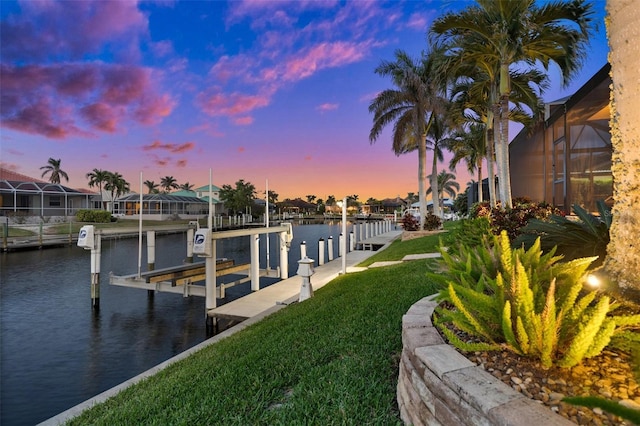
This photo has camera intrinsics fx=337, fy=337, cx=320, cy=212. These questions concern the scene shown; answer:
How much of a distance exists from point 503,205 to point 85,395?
11991 millimetres

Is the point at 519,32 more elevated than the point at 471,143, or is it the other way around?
the point at 471,143

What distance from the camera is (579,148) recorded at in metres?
12.9

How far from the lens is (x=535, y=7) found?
1004cm

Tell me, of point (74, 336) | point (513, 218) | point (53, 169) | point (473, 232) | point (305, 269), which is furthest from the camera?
point (53, 169)

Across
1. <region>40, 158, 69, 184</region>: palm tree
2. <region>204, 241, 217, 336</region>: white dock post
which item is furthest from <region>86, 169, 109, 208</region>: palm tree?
<region>204, 241, 217, 336</region>: white dock post

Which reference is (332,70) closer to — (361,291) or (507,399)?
(361,291)

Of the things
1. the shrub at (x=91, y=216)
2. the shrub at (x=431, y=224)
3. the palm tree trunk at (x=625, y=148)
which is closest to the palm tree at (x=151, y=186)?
the shrub at (x=91, y=216)

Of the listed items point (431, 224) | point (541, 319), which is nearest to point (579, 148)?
point (431, 224)

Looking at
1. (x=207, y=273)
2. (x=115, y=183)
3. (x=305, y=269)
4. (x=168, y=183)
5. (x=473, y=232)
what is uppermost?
(x=168, y=183)

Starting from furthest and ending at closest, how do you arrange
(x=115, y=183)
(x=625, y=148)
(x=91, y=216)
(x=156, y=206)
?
(x=115, y=183)
(x=156, y=206)
(x=91, y=216)
(x=625, y=148)

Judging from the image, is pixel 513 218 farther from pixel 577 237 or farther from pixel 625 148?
pixel 625 148

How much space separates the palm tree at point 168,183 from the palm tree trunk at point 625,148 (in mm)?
119330

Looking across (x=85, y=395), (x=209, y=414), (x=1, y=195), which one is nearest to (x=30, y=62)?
(x=85, y=395)

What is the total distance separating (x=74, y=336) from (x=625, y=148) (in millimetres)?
11012
